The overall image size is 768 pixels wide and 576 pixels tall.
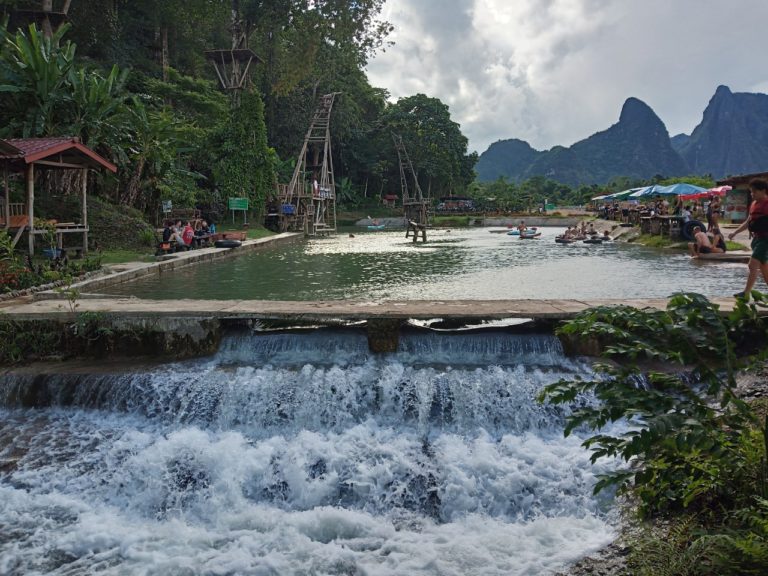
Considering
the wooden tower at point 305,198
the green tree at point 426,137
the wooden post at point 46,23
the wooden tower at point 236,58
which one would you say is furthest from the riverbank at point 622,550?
the green tree at point 426,137

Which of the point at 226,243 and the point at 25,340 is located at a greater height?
the point at 226,243

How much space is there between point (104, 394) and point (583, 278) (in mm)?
11935

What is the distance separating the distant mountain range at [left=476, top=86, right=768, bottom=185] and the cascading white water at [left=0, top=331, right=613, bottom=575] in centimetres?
15610

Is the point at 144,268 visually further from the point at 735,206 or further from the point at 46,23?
the point at 735,206

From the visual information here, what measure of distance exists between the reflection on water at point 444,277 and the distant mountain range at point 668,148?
14243cm

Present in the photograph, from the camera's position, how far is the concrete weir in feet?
25.1

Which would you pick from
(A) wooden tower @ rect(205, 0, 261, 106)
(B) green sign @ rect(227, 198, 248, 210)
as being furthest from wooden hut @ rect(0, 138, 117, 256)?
(A) wooden tower @ rect(205, 0, 261, 106)

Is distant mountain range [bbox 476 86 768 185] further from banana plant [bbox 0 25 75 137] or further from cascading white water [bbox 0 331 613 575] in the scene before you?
cascading white water [bbox 0 331 613 575]

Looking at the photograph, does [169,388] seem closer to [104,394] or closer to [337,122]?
[104,394]

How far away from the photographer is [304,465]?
19.5ft

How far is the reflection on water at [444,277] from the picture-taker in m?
12.3

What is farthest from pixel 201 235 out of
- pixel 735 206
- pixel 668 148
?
pixel 668 148

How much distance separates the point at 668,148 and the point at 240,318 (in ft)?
550

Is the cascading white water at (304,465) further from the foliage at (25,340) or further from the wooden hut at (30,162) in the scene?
the wooden hut at (30,162)
